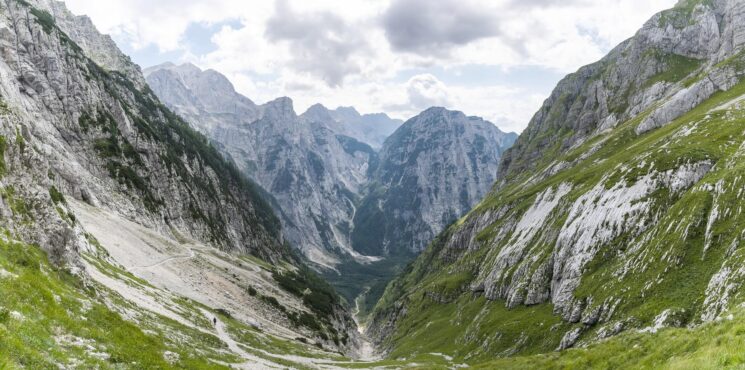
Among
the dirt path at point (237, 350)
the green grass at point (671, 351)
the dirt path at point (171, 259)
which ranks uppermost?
the green grass at point (671, 351)

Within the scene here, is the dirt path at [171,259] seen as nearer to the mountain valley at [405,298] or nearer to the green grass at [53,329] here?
the mountain valley at [405,298]

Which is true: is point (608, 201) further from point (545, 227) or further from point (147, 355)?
point (147, 355)

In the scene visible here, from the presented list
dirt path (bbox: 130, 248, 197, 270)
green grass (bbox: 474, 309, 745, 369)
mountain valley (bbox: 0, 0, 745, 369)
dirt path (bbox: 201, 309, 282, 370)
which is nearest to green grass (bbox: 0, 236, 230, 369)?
mountain valley (bbox: 0, 0, 745, 369)

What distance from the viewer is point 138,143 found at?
173 metres

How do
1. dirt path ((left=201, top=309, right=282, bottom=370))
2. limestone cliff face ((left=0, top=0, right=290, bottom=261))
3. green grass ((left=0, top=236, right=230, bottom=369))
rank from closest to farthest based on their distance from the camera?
green grass ((left=0, top=236, right=230, bottom=369)), dirt path ((left=201, top=309, right=282, bottom=370)), limestone cliff face ((left=0, top=0, right=290, bottom=261))

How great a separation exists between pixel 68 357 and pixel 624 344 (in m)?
29.3

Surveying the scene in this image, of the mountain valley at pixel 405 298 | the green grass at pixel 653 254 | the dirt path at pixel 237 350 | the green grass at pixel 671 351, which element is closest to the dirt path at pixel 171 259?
the mountain valley at pixel 405 298

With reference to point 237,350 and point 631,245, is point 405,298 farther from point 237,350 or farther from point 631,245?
point 237,350

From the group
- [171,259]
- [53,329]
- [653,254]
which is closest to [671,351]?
[53,329]

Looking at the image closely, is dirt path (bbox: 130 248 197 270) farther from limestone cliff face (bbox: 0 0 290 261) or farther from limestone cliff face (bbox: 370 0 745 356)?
limestone cliff face (bbox: 370 0 745 356)

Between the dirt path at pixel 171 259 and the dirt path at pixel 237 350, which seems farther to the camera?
the dirt path at pixel 171 259

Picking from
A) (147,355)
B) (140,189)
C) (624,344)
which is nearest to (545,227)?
(624,344)

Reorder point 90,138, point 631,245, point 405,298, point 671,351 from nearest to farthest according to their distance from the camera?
point 671,351, point 631,245, point 90,138, point 405,298

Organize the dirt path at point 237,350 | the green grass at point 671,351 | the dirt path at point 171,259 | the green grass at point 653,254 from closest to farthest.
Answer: the green grass at point 671,351 → the dirt path at point 237,350 → the green grass at point 653,254 → the dirt path at point 171,259
